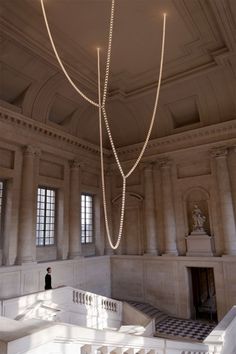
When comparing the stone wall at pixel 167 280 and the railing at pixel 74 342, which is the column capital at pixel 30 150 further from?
the railing at pixel 74 342

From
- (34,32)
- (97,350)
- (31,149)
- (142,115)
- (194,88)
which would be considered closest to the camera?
(97,350)

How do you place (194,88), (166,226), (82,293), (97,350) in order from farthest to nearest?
(166,226)
(194,88)
(82,293)
(97,350)

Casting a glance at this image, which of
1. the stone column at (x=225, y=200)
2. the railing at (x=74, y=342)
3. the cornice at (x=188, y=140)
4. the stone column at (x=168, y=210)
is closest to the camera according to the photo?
the railing at (x=74, y=342)

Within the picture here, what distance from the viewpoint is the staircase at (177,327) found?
10.4 metres

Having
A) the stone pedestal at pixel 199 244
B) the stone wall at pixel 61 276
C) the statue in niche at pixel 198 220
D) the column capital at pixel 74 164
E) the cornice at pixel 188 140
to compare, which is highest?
the cornice at pixel 188 140

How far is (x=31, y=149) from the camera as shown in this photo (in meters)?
11.9

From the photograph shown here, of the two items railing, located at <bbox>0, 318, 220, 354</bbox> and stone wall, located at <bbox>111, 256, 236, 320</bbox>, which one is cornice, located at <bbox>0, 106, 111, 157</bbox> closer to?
stone wall, located at <bbox>111, 256, 236, 320</bbox>

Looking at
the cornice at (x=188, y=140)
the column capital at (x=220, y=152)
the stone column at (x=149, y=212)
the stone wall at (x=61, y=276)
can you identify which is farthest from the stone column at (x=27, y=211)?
the column capital at (x=220, y=152)

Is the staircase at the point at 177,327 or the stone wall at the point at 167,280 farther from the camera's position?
Result: the stone wall at the point at 167,280

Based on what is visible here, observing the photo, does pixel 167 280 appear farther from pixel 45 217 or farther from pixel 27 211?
pixel 27 211

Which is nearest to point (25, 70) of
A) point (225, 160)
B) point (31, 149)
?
point (31, 149)

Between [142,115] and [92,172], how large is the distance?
4.30 metres

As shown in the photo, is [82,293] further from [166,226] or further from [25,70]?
[25,70]

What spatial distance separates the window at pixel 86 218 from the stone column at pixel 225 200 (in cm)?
710
